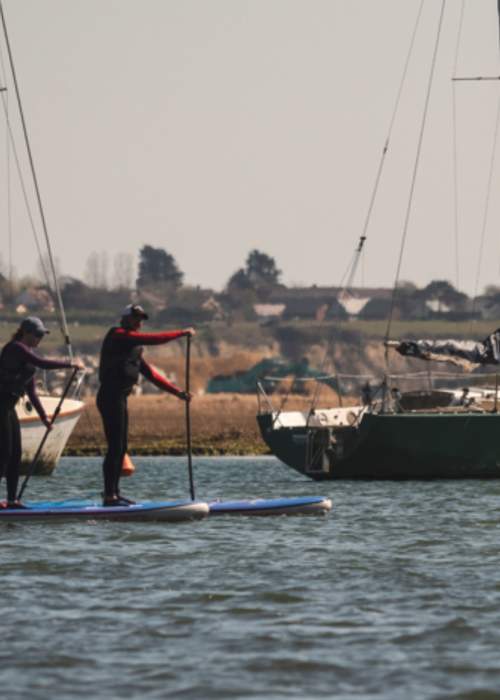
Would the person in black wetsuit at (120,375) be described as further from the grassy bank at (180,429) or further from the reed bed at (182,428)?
the reed bed at (182,428)

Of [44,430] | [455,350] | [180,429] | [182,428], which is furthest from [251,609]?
[182,428]

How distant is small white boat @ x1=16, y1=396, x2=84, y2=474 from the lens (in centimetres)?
3875

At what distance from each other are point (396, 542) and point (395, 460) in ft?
55.6

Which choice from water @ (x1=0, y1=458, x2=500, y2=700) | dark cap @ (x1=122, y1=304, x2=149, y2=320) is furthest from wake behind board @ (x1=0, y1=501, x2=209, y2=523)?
dark cap @ (x1=122, y1=304, x2=149, y2=320)

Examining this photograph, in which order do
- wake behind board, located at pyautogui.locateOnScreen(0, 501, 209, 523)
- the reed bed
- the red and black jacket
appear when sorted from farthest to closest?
the reed bed
wake behind board, located at pyautogui.locateOnScreen(0, 501, 209, 523)
the red and black jacket

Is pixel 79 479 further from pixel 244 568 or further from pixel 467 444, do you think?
pixel 244 568

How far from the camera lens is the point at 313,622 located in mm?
12125

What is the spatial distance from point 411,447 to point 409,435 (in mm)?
304

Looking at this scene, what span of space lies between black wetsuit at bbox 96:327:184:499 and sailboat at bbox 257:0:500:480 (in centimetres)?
1505

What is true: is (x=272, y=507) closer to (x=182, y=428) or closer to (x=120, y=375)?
(x=120, y=375)

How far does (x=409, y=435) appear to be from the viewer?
34781 mm

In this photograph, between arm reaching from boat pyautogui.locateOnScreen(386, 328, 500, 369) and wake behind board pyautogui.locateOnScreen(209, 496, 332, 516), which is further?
arm reaching from boat pyautogui.locateOnScreen(386, 328, 500, 369)

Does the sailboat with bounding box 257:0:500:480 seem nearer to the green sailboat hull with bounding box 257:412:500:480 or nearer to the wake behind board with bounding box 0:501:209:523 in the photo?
the green sailboat hull with bounding box 257:412:500:480

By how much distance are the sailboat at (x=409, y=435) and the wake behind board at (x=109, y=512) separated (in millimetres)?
14276
